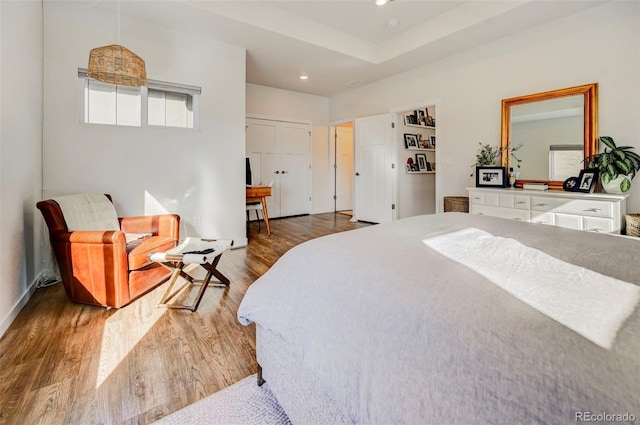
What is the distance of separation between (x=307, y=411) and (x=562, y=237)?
1329 millimetres

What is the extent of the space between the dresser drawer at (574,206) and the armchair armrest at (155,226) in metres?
3.68

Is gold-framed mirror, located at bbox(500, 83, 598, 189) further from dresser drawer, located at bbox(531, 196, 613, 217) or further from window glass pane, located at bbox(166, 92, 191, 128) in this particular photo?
window glass pane, located at bbox(166, 92, 191, 128)

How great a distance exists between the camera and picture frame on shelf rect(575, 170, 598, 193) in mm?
3049

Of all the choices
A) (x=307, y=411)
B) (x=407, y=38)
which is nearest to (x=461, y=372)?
(x=307, y=411)

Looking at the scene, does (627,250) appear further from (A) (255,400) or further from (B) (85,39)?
(B) (85,39)

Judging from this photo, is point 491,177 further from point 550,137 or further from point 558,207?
point 558,207

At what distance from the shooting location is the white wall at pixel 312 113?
19.6ft

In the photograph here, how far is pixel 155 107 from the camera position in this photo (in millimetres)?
3561

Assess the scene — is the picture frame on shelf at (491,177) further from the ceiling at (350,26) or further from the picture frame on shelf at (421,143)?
the picture frame on shelf at (421,143)

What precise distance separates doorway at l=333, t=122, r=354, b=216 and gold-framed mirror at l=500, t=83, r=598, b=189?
12.5 ft

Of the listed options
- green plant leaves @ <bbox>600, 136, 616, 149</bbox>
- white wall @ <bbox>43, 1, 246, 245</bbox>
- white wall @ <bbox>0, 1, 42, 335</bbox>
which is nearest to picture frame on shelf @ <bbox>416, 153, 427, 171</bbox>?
green plant leaves @ <bbox>600, 136, 616, 149</bbox>

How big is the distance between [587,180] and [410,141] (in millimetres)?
2951

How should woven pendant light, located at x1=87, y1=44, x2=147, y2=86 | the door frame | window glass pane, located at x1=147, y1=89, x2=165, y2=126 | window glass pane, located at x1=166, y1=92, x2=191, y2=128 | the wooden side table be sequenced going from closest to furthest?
the wooden side table → woven pendant light, located at x1=87, y1=44, x2=147, y2=86 → window glass pane, located at x1=147, y1=89, x2=165, y2=126 → window glass pane, located at x1=166, y1=92, x2=191, y2=128 → the door frame

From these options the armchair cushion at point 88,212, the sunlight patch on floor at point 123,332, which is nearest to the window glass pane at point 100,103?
the armchair cushion at point 88,212
